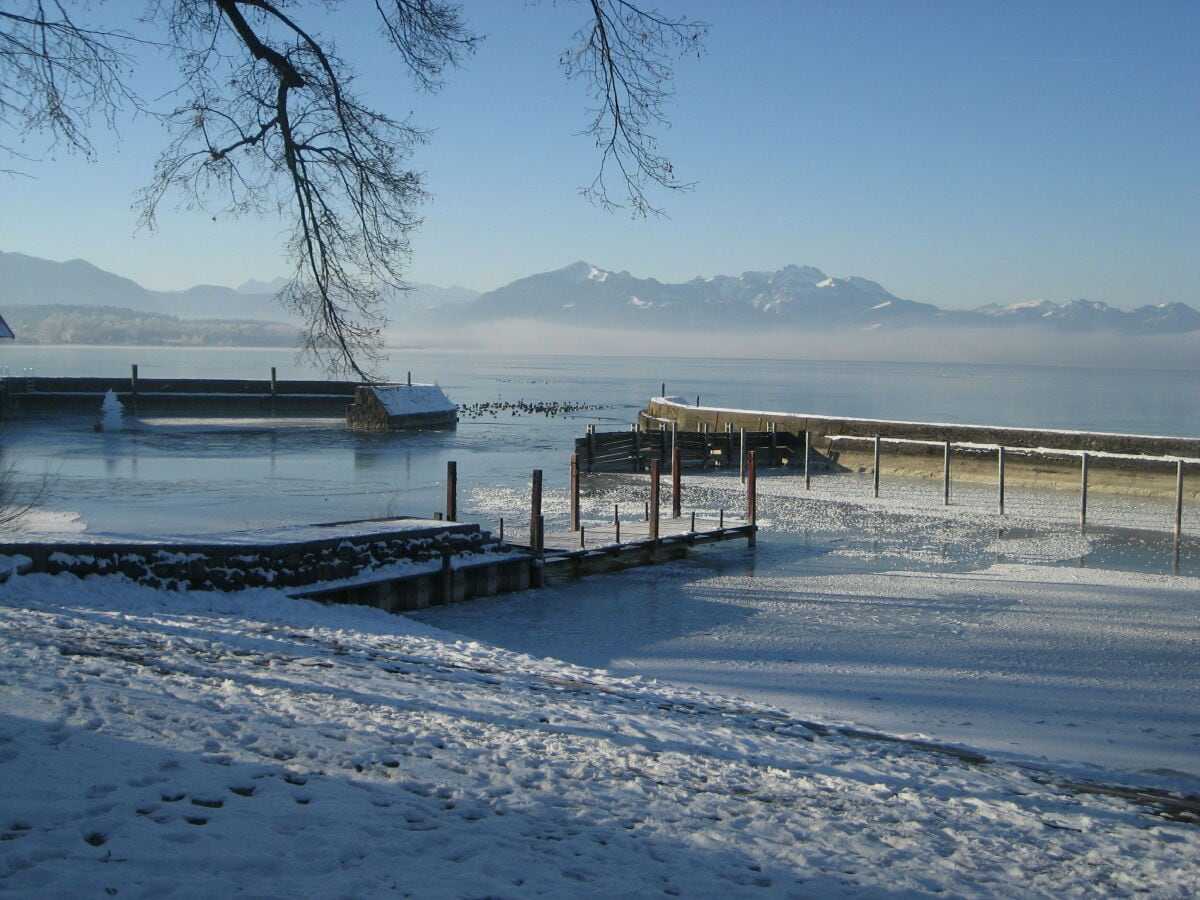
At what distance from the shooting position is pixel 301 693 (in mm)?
7102

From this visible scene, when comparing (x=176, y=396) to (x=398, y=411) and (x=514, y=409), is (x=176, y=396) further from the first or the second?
(x=514, y=409)

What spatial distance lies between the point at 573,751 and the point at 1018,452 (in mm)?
26930

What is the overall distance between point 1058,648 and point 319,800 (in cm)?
904

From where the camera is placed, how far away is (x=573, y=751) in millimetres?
6484

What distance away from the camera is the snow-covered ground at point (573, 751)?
15.0 feet

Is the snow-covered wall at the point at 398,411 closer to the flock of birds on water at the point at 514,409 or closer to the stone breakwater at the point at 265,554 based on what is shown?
the flock of birds on water at the point at 514,409

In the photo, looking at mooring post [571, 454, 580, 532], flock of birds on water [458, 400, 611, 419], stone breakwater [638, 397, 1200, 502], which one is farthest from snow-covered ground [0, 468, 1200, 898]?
flock of birds on water [458, 400, 611, 419]

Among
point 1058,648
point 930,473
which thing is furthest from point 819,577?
point 930,473

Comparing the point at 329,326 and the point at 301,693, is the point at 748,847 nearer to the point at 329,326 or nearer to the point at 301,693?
the point at 301,693

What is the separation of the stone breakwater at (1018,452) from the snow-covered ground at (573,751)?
52.7 ft

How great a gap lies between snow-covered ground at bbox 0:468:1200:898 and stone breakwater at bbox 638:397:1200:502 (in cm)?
1607

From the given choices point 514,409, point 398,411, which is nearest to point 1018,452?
point 398,411

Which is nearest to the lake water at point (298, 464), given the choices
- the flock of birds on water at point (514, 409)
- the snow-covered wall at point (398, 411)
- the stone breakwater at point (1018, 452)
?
the snow-covered wall at point (398, 411)

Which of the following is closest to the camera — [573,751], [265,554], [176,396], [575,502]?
[573,751]
